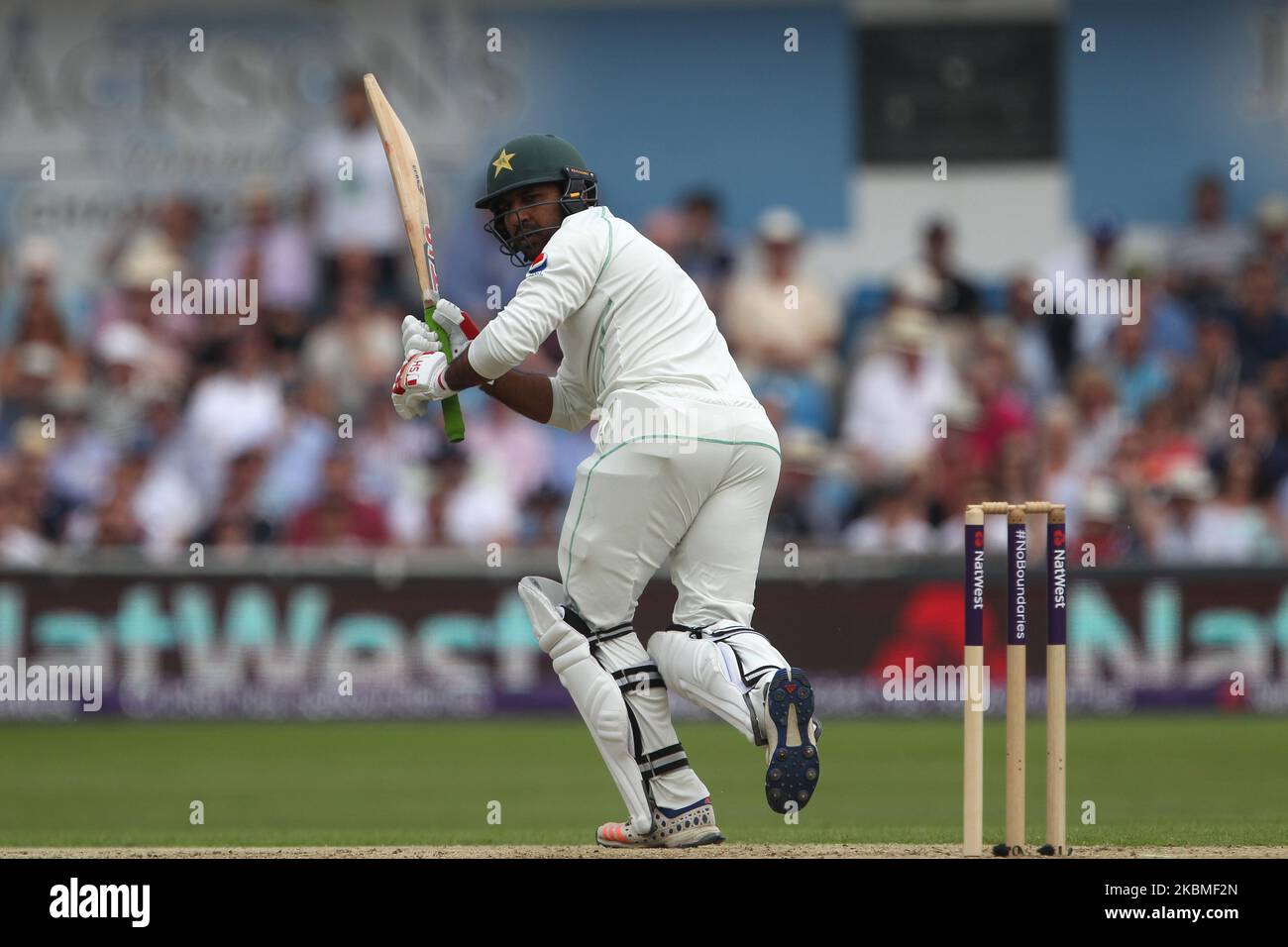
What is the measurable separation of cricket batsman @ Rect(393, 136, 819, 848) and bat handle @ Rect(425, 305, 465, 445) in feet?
0.22

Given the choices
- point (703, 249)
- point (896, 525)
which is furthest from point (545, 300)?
point (703, 249)

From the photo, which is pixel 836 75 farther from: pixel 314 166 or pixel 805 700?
pixel 805 700

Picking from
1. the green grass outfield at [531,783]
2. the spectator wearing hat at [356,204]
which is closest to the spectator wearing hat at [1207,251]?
the green grass outfield at [531,783]

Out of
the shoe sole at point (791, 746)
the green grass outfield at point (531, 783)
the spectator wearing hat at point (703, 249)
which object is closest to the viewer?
the shoe sole at point (791, 746)

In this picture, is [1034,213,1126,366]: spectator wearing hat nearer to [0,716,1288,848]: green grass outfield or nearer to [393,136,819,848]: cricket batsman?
[0,716,1288,848]: green grass outfield

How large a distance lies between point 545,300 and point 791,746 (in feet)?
4.78

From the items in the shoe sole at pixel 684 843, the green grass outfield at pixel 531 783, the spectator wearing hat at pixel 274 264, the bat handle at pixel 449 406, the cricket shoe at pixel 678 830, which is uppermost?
the spectator wearing hat at pixel 274 264

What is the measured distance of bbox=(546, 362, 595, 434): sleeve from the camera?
659cm

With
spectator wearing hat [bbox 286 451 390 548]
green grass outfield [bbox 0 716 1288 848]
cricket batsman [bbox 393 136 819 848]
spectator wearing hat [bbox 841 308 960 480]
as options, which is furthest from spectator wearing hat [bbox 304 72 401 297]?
cricket batsman [bbox 393 136 819 848]

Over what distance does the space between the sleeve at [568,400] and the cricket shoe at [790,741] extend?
1271 millimetres

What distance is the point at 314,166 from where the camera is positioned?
14609 millimetres

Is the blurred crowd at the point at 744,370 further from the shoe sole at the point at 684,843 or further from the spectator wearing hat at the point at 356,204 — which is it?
the shoe sole at the point at 684,843

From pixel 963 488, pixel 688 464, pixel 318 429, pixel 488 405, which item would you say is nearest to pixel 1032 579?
pixel 963 488

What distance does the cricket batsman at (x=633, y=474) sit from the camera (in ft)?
19.9
